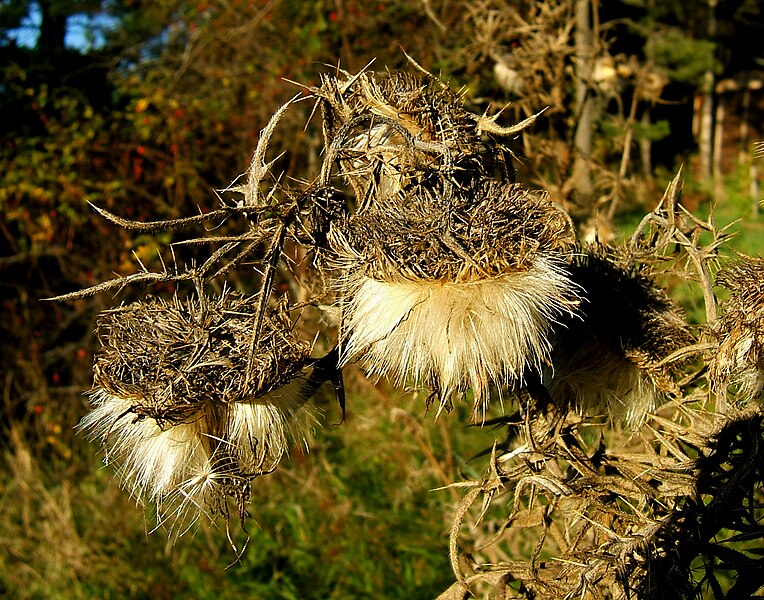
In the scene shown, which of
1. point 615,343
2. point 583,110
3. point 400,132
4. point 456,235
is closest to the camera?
point 456,235

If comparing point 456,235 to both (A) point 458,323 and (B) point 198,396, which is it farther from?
(B) point 198,396

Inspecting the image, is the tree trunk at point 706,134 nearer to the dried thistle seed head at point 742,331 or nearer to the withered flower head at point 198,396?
the dried thistle seed head at point 742,331

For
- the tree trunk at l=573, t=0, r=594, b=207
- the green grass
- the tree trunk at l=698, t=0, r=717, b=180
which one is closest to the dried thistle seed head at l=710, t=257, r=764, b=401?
the tree trunk at l=573, t=0, r=594, b=207

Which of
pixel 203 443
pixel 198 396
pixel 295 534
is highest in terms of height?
pixel 198 396

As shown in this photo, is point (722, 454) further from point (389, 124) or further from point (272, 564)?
point (272, 564)

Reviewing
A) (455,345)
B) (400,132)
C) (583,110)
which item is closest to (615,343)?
(455,345)

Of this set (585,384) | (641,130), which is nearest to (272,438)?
(585,384)

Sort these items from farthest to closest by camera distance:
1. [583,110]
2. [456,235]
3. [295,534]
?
1. [295,534]
2. [583,110]
3. [456,235]
